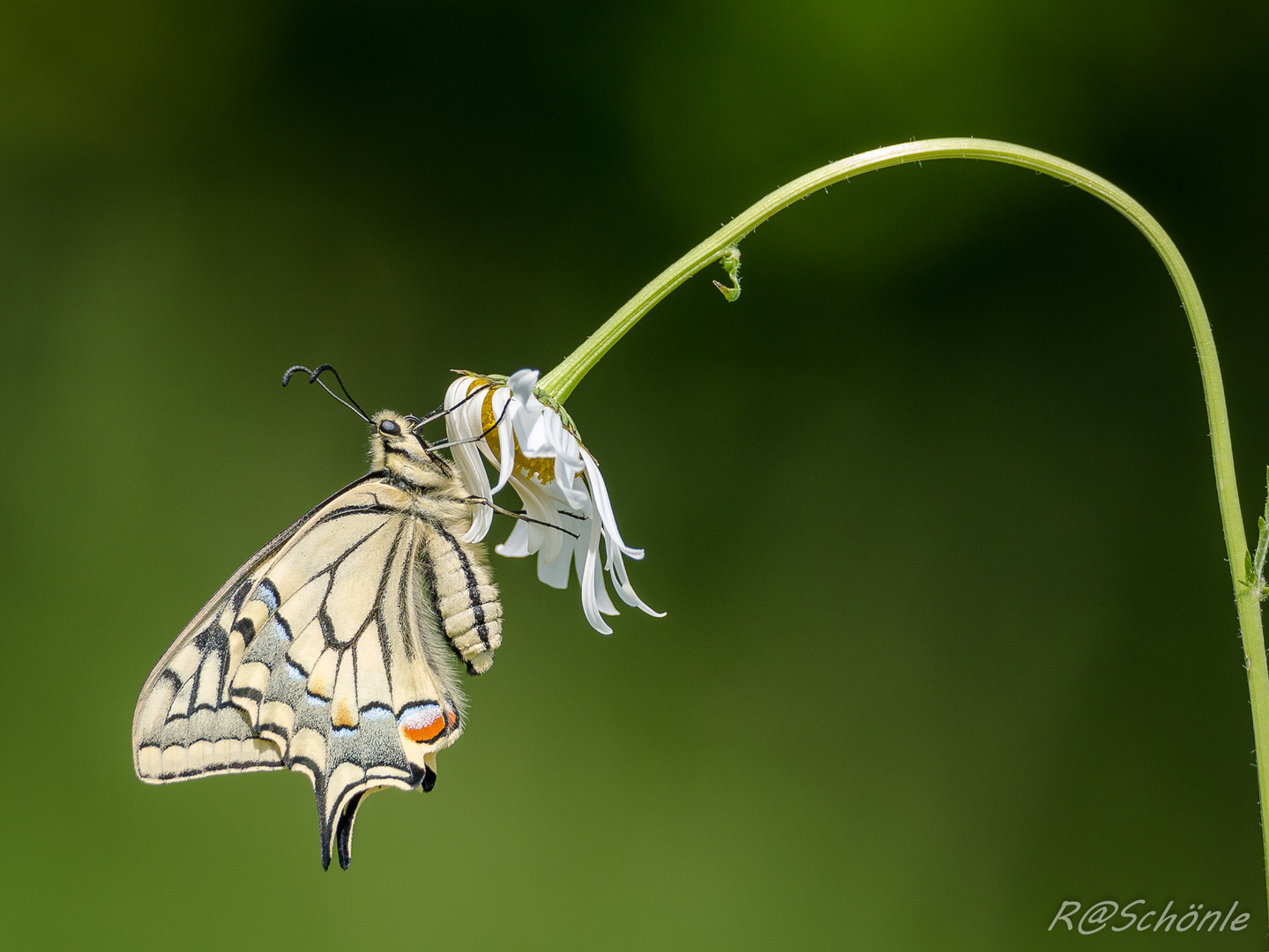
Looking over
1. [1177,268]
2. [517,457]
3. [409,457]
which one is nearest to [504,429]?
[517,457]

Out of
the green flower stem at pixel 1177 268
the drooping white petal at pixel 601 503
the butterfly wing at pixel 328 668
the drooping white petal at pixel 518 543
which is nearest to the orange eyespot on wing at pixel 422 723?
the butterfly wing at pixel 328 668

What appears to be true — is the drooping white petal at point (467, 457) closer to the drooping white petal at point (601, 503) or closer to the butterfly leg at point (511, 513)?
the butterfly leg at point (511, 513)

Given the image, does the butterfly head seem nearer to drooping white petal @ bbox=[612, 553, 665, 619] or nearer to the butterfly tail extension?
the butterfly tail extension

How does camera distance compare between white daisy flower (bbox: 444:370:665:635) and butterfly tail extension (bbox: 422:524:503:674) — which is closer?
white daisy flower (bbox: 444:370:665:635)

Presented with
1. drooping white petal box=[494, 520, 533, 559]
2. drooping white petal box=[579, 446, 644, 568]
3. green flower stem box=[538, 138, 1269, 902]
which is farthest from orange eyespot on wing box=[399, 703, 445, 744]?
green flower stem box=[538, 138, 1269, 902]

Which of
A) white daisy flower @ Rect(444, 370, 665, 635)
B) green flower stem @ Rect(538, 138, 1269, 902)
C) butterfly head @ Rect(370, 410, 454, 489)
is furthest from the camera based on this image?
butterfly head @ Rect(370, 410, 454, 489)

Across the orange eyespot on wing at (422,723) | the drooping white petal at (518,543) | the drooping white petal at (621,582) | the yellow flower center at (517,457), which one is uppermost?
the yellow flower center at (517,457)
